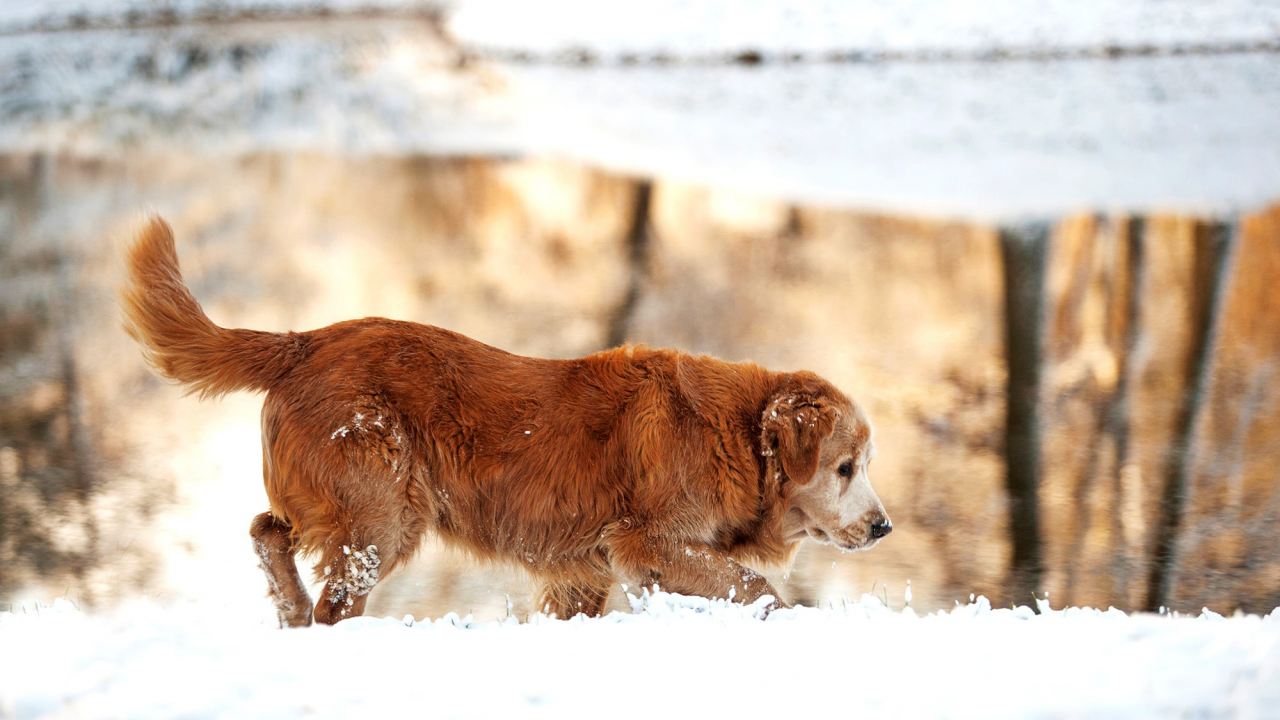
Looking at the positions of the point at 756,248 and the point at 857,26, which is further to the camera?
the point at 857,26

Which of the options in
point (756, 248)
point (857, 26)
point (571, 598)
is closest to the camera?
point (571, 598)

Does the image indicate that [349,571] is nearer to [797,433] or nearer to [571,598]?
[571,598]

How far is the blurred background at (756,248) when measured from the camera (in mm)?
6781

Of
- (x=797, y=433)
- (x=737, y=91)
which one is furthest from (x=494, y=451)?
(x=737, y=91)

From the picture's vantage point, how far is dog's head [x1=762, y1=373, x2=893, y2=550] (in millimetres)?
4852

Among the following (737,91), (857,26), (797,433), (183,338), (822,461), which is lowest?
(822,461)

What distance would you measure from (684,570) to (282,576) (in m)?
1.73

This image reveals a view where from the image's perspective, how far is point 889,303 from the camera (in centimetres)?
1041

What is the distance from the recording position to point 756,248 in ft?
38.5

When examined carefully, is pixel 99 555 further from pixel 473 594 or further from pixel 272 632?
pixel 272 632

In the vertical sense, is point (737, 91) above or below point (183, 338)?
above

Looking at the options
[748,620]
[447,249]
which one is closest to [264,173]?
[447,249]

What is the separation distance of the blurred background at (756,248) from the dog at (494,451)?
3.91ft

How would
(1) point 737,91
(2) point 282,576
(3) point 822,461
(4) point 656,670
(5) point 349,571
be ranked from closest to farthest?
(4) point 656,670 < (5) point 349,571 < (2) point 282,576 < (3) point 822,461 < (1) point 737,91
